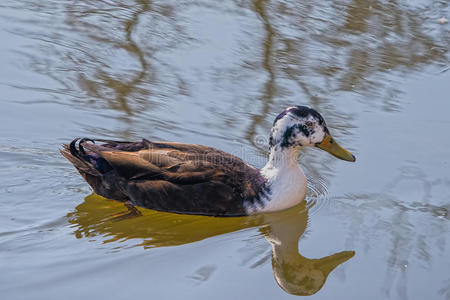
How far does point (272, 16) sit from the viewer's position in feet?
34.6

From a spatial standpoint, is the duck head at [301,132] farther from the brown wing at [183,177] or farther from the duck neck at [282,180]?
the brown wing at [183,177]

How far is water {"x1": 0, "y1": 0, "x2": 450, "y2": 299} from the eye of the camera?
225 inches

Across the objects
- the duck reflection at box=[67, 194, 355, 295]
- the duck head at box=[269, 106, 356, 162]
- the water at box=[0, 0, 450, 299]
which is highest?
the duck head at box=[269, 106, 356, 162]

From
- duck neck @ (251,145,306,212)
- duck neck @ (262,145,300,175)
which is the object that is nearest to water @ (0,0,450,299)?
duck neck @ (251,145,306,212)

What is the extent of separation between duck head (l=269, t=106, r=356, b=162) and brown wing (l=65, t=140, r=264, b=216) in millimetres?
390

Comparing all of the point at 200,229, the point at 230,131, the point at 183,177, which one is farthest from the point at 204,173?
the point at 230,131

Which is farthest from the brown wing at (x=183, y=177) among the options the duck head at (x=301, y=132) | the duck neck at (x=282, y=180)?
the duck head at (x=301, y=132)

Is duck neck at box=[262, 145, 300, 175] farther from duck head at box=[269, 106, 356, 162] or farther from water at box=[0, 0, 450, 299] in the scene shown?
water at box=[0, 0, 450, 299]

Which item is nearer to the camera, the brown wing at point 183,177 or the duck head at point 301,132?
the brown wing at point 183,177

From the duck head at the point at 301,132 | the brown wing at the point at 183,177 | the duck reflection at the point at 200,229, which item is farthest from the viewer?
the duck head at the point at 301,132

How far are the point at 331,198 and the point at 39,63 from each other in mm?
3959

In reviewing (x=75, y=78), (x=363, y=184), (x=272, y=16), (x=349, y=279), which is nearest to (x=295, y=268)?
(x=349, y=279)

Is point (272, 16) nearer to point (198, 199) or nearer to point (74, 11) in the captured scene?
point (74, 11)

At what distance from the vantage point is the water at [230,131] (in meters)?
5.71
